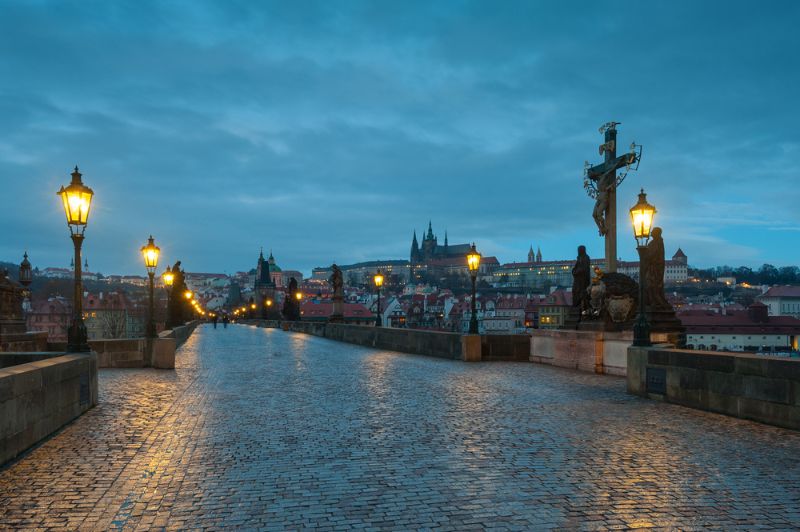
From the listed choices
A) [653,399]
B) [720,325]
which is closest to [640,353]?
[653,399]

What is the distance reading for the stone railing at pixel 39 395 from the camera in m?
6.91

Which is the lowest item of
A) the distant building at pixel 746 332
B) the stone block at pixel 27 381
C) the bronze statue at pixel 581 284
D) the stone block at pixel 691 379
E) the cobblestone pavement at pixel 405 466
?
the distant building at pixel 746 332

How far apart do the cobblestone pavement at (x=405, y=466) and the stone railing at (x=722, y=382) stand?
1.07ft

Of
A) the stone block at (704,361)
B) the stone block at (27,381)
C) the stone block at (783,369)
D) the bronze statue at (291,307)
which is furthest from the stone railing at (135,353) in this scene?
the bronze statue at (291,307)

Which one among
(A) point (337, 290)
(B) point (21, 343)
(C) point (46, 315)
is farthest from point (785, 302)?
(C) point (46, 315)

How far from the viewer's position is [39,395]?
795cm

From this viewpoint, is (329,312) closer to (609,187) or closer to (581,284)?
(609,187)

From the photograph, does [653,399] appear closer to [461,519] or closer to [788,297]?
[461,519]

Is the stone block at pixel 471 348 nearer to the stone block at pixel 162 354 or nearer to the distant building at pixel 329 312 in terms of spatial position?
the stone block at pixel 162 354

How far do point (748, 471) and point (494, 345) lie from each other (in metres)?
14.5

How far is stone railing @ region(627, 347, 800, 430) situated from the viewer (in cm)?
861

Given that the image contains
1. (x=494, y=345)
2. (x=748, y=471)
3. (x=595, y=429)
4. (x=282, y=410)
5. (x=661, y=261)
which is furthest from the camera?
(x=494, y=345)

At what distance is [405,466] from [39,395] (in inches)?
193

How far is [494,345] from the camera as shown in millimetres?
20906
